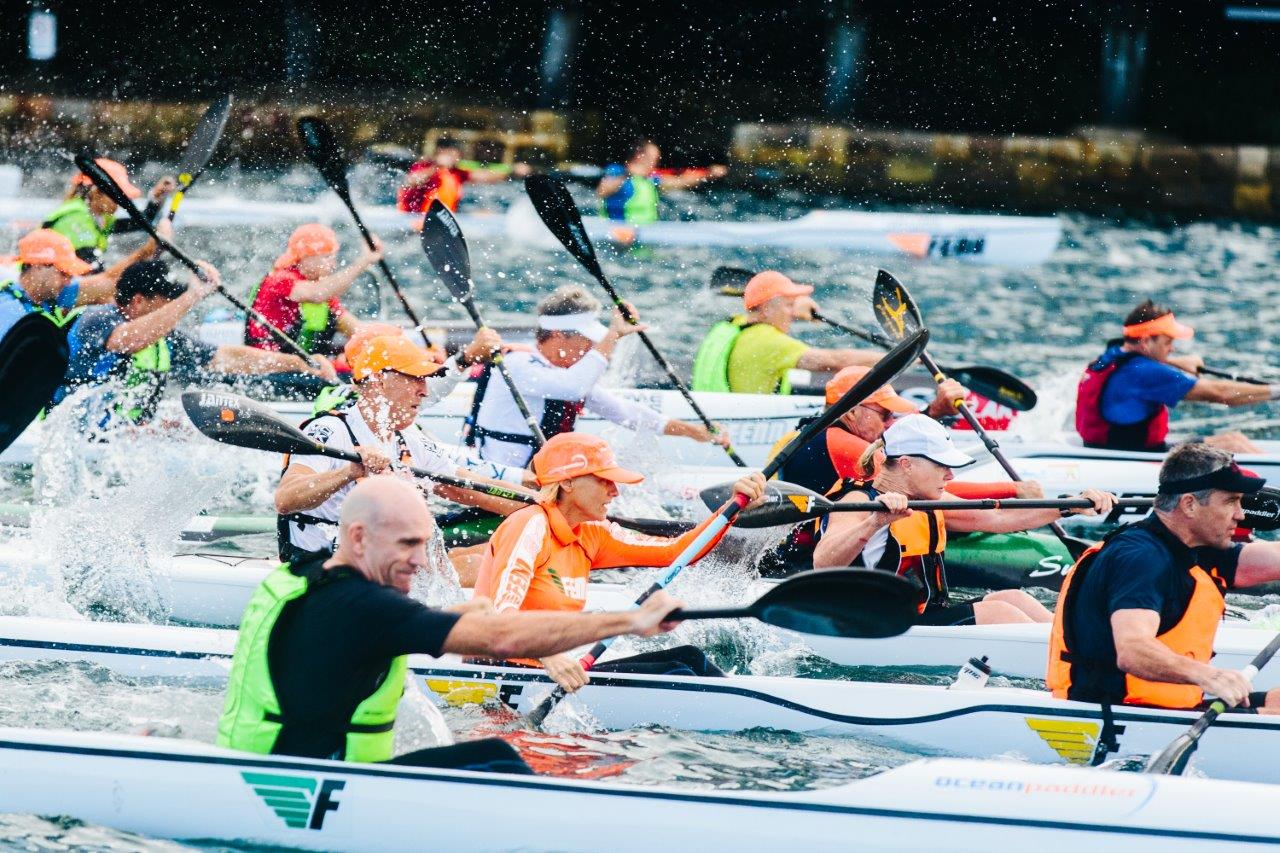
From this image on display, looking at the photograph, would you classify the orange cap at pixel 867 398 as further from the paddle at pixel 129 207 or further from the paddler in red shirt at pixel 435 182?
the paddler in red shirt at pixel 435 182

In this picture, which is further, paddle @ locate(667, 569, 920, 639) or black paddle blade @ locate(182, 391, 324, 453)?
black paddle blade @ locate(182, 391, 324, 453)

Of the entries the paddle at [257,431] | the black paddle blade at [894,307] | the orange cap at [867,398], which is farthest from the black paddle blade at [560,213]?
the paddle at [257,431]

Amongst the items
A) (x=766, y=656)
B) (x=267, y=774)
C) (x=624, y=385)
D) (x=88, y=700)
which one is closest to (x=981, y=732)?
(x=766, y=656)

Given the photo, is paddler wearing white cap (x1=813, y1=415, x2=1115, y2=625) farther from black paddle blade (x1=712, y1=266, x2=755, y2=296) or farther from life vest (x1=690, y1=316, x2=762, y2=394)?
black paddle blade (x1=712, y1=266, x2=755, y2=296)

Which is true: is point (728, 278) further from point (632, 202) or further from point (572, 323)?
point (632, 202)

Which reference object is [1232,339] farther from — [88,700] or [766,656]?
[88,700]

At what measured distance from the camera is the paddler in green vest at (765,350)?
30.8ft

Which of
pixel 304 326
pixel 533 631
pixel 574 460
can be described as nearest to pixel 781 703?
pixel 574 460

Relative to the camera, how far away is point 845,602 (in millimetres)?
4512

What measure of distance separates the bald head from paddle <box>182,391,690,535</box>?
6.74ft

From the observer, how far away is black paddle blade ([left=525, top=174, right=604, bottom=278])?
9055mm

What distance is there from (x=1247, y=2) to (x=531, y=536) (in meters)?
24.8

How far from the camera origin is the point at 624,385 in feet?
36.5

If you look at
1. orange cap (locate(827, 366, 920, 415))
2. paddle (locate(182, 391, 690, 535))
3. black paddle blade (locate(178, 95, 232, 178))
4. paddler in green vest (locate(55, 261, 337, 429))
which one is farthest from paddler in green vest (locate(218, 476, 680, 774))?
black paddle blade (locate(178, 95, 232, 178))
